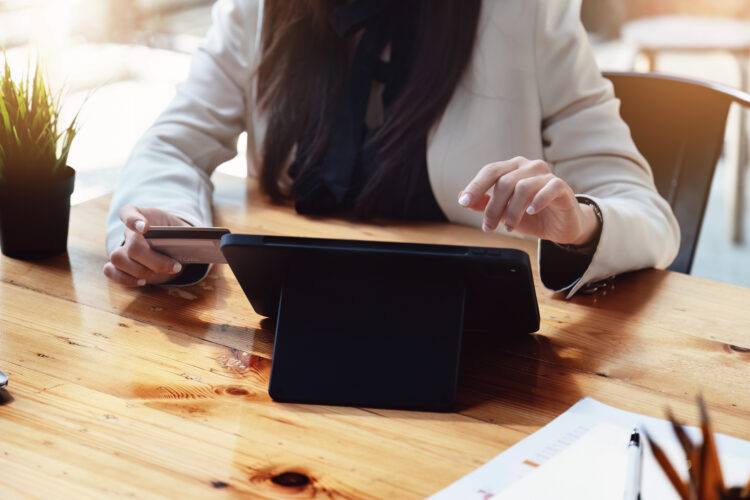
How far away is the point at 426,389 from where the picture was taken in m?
0.76

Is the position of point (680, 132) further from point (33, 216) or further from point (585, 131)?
point (33, 216)

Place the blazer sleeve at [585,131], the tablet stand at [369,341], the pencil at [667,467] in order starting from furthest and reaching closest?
the blazer sleeve at [585,131] → the tablet stand at [369,341] → the pencil at [667,467]

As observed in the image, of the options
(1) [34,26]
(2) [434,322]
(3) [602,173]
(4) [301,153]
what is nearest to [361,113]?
(4) [301,153]

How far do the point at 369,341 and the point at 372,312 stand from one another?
0.03 meters

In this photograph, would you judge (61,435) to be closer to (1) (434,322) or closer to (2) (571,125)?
(1) (434,322)

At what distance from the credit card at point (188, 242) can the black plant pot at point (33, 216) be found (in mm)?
200

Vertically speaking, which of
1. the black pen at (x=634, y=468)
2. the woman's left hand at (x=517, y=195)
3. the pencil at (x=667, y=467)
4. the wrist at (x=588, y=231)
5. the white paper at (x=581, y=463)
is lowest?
the white paper at (x=581, y=463)

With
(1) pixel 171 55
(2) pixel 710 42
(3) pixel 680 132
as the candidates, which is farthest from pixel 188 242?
(1) pixel 171 55

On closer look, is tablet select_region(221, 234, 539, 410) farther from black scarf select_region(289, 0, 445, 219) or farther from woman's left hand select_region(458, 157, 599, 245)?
black scarf select_region(289, 0, 445, 219)

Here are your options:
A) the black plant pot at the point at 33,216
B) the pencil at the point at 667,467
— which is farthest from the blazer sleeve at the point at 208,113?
the pencil at the point at 667,467

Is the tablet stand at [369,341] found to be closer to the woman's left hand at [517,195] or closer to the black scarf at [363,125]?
the woman's left hand at [517,195]

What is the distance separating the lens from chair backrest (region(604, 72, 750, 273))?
4.56 ft

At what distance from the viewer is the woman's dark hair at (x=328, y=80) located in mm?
1267

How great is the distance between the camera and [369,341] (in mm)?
773
